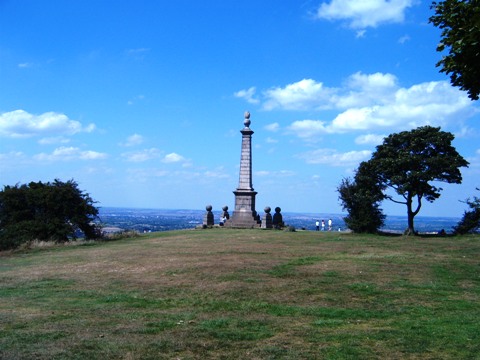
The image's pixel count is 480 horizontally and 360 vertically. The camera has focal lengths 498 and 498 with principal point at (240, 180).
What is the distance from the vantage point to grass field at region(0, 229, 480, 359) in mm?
7359

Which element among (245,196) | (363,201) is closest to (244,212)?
(245,196)

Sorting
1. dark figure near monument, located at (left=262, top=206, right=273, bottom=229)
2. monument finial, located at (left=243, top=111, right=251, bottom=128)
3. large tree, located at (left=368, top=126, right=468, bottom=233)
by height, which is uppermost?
monument finial, located at (left=243, top=111, right=251, bottom=128)

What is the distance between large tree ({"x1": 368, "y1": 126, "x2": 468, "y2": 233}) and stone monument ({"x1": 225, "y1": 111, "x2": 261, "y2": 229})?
1034 centimetres

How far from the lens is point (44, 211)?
30438mm

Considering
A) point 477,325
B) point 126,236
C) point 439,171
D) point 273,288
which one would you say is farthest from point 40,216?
point 477,325

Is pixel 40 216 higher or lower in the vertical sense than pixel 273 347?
higher

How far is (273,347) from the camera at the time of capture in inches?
291

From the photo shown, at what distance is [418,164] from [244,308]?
25.3m

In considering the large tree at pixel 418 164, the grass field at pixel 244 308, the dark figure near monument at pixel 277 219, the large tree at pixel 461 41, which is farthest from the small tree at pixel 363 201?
the large tree at pixel 461 41

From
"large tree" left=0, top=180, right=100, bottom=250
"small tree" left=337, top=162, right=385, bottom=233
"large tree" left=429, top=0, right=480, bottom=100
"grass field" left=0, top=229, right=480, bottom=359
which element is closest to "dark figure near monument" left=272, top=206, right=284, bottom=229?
"small tree" left=337, top=162, right=385, bottom=233

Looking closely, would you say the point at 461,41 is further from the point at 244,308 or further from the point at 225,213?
the point at 225,213

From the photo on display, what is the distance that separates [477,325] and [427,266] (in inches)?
301

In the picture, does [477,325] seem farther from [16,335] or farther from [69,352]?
[16,335]

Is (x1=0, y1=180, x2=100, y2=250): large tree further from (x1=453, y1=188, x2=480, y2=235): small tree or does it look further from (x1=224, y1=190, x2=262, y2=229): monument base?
(x1=453, y1=188, x2=480, y2=235): small tree
